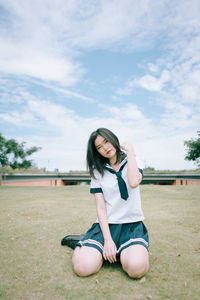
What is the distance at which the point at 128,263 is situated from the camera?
2051mm

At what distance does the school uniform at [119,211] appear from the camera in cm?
235

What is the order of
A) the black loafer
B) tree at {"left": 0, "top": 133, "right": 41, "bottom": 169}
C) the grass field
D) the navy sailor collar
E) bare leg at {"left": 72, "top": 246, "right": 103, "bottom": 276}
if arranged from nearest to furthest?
the grass field < bare leg at {"left": 72, "top": 246, "right": 103, "bottom": 276} < the navy sailor collar < the black loafer < tree at {"left": 0, "top": 133, "right": 41, "bottom": 169}

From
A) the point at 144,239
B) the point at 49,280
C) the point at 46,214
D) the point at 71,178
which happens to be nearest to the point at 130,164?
the point at 144,239

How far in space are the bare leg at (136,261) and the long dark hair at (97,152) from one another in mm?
881

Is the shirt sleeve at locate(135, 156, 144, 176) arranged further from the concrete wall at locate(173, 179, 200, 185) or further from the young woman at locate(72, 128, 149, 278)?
the concrete wall at locate(173, 179, 200, 185)

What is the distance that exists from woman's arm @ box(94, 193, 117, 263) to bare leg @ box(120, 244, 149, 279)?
0.12 metres

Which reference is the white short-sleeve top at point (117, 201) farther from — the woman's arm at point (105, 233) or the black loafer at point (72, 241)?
the black loafer at point (72, 241)

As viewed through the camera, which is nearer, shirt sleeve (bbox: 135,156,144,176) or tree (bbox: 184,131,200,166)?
shirt sleeve (bbox: 135,156,144,176)

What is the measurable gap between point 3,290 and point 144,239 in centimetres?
139

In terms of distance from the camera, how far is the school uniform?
2.35m

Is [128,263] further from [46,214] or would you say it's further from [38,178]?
[38,178]

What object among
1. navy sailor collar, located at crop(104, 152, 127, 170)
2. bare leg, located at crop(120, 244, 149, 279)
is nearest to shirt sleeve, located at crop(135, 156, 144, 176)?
navy sailor collar, located at crop(104, 152, 127, 170)

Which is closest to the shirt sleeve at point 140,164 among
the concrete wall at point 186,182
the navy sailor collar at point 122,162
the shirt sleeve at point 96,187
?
the navy sailor collar at point 122,162

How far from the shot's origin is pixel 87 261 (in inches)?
83.9
